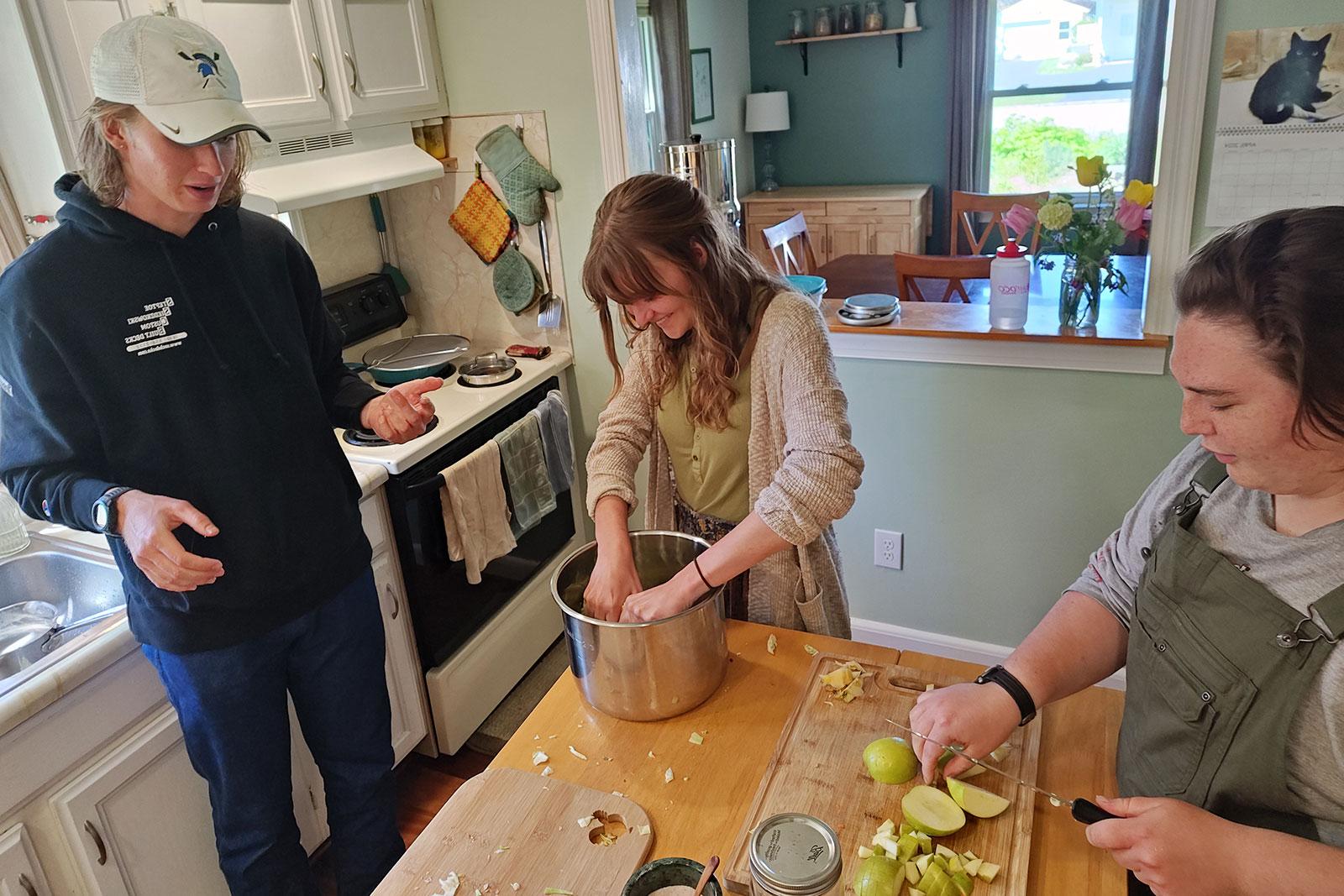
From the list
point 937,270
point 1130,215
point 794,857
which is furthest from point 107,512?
point 937,270

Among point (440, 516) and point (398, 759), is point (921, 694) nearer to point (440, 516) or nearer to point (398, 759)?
point (440, 516)

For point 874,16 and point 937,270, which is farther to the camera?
point 874,16

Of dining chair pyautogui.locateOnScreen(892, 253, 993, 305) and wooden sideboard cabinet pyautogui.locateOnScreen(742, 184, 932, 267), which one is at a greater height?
dining chair pyautogui.locateOnScreen(892, 253, 993, 305)

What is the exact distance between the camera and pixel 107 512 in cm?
122

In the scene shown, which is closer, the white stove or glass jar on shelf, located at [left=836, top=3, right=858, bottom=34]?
the white stove

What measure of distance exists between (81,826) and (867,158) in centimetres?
578

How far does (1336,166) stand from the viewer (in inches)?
67.9

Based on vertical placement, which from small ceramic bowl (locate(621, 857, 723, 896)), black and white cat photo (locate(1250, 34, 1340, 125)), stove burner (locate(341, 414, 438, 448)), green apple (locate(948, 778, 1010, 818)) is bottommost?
small ceramic bowl (locate(621, 857, 723, 896))

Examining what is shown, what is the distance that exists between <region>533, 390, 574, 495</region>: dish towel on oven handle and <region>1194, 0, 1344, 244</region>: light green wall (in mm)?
1618

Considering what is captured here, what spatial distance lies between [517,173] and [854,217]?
3.74m

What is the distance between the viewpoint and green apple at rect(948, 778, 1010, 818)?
3.06ft

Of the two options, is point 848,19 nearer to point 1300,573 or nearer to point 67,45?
point 67,45

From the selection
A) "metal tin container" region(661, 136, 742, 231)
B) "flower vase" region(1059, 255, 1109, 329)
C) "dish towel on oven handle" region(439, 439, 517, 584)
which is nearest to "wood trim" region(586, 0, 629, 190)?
"metal tin container" region(661, 136, 742, 231)

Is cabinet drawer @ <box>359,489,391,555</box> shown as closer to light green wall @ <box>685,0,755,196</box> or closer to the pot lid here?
the pot lid
